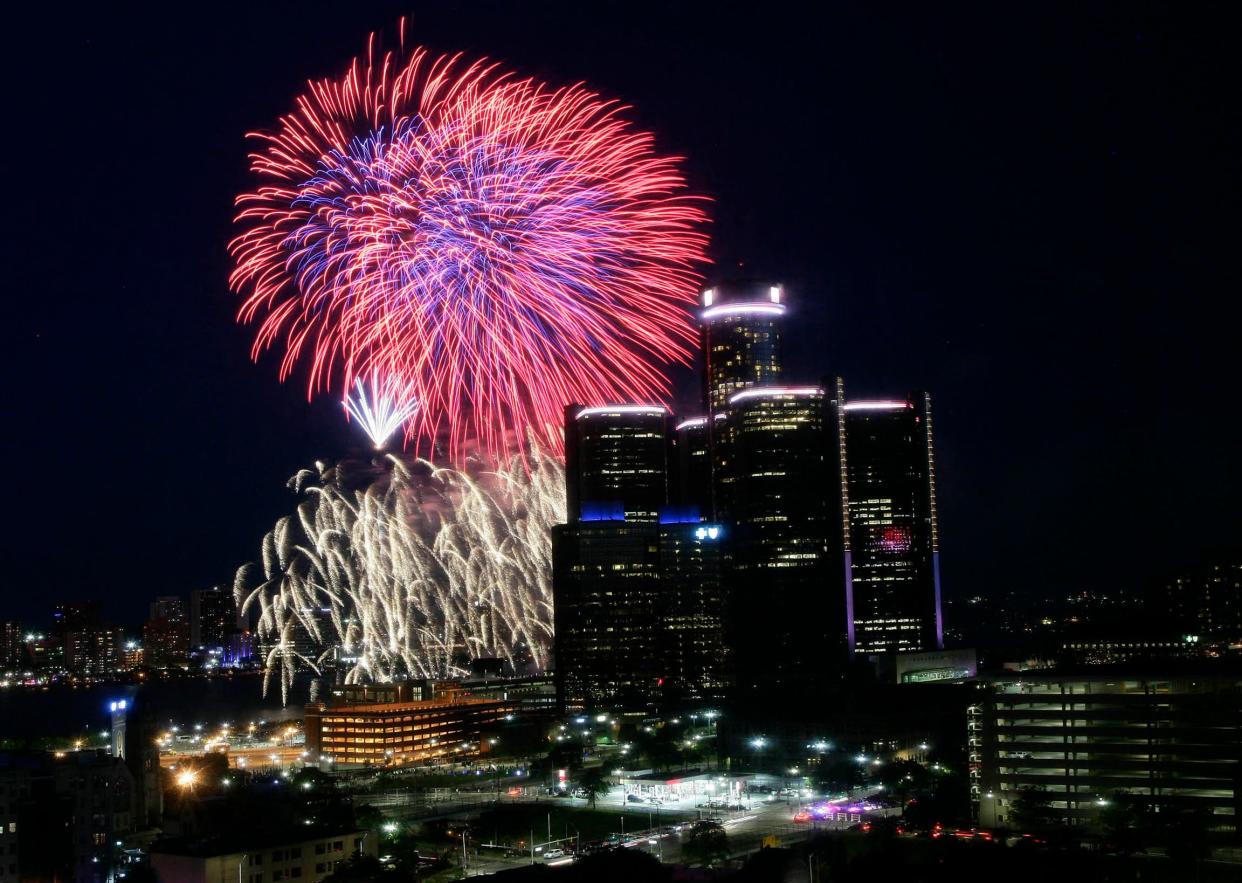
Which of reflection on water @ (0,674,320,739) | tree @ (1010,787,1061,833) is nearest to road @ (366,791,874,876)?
tree @ (1010,787,1061,833)

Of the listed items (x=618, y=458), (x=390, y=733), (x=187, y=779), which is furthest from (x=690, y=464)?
(x=187, y=779)

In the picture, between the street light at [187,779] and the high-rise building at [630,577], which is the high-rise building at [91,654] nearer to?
the high-rise building at [630,577]

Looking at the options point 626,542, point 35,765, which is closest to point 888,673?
point 626,542

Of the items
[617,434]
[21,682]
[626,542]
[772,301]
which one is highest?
[772,301]

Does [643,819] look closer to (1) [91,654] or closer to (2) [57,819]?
(2) [57,819]

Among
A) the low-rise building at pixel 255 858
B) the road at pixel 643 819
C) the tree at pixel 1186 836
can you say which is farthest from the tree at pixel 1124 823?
the low-rise building at pixel 255 858

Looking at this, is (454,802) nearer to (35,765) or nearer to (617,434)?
(35,765)

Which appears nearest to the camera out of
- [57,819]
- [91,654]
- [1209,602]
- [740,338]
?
[57,819]
